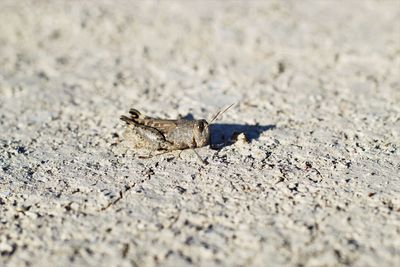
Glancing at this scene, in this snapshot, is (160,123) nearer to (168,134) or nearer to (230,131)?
Answer: (168,134)

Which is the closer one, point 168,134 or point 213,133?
point 168,134

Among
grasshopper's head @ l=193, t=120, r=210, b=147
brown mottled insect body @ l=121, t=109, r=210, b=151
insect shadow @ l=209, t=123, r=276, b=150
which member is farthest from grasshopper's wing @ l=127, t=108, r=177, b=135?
insect shadow @ l=209, t=123, r=276, b=150

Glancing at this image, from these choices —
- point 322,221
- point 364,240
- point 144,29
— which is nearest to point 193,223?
point 322,221

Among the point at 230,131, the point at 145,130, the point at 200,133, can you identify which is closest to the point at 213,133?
the point at 230,131

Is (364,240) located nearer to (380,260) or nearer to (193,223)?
(380,260)

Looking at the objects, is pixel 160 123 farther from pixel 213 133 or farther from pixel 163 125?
pixel 213 133

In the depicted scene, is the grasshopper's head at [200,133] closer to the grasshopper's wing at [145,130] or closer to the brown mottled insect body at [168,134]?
the brown mottled insect body at [168,134]
